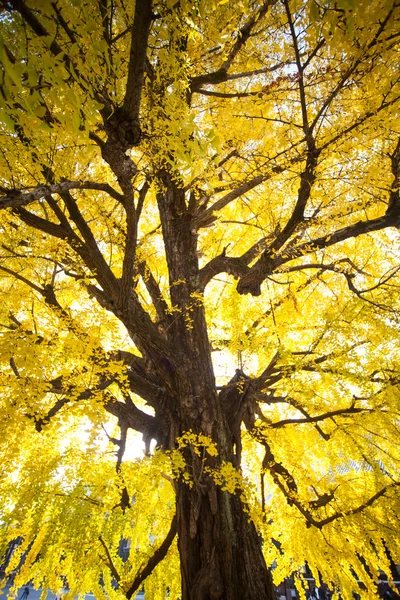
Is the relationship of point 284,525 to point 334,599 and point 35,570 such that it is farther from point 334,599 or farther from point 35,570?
point 35,570

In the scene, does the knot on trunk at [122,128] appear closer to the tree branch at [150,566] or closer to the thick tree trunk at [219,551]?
the thick tree trunk at [219,551]

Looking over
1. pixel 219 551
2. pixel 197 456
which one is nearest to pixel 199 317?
pixel 197 456

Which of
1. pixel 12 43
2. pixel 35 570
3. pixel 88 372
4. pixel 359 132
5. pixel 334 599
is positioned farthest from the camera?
pixel 334 599

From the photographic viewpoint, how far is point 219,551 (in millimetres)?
3234

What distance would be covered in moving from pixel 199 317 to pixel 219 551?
2796 millimetres

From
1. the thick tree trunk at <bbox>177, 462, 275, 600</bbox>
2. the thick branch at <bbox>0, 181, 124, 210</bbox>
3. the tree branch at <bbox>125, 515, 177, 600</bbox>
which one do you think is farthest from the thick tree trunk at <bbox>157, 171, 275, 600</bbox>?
the thick branch at <bbox>0, 181, 124, 210</bbox>

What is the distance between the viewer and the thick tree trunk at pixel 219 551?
9.95 ft

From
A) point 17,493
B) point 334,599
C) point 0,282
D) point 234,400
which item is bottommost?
point 334,599

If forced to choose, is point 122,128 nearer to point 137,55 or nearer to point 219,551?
point 137,55

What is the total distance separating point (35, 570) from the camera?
15.3 feet

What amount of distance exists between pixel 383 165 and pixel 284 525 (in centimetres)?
603

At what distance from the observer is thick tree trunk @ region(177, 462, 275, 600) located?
303 centimetres

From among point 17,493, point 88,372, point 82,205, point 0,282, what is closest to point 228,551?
point 88,372

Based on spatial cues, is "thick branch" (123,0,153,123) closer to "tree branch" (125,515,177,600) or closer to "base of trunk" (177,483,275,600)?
"base of trunk" (177,483,275,600)
